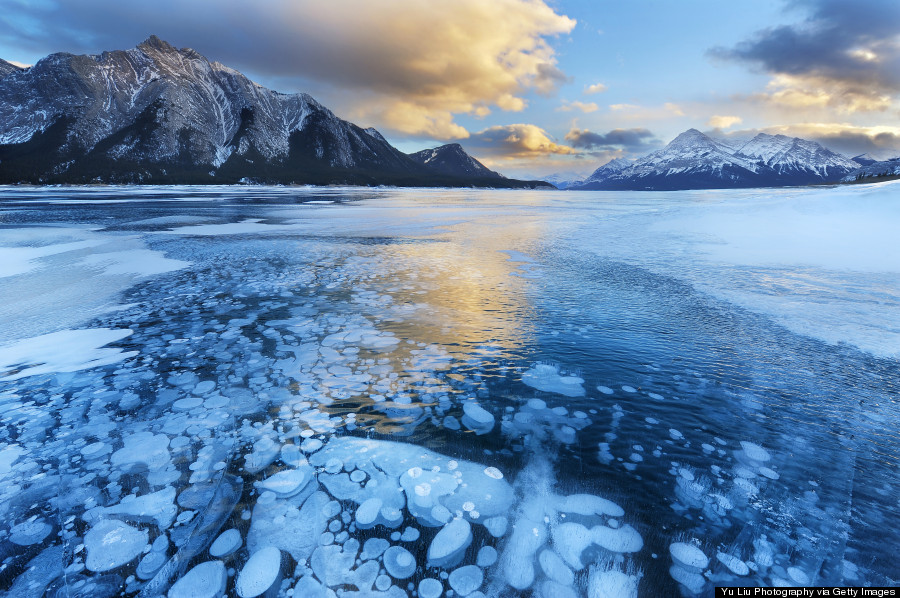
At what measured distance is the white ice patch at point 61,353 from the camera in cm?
502

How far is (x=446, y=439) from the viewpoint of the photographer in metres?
3.75

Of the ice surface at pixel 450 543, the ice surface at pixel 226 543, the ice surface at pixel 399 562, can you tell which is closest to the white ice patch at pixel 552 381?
the ice surface at pixel 450 543

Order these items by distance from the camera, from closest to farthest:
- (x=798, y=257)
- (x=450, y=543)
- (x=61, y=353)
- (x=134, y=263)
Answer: (x=450, y=543)
(x=61, y=353)
(x=134, y=263)
(x=798, y=257)

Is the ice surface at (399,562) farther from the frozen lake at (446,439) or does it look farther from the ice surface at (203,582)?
the ice surface at (203,582)

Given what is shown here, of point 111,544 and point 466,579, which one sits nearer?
point 466,579

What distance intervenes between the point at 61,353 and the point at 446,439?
5.77m

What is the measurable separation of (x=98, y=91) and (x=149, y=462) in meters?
284

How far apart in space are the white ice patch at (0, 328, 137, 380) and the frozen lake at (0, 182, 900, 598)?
5 cm

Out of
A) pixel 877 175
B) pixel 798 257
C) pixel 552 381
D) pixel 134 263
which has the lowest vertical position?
pixel 552 381

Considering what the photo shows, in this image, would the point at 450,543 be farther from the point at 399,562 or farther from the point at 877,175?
the point at 877,175

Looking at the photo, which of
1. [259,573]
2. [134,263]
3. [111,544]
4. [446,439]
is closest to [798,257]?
[446,439]

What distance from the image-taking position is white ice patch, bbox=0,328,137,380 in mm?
5023

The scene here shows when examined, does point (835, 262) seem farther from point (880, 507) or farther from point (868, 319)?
point (880, 507)

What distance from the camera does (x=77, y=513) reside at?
2811 mm
